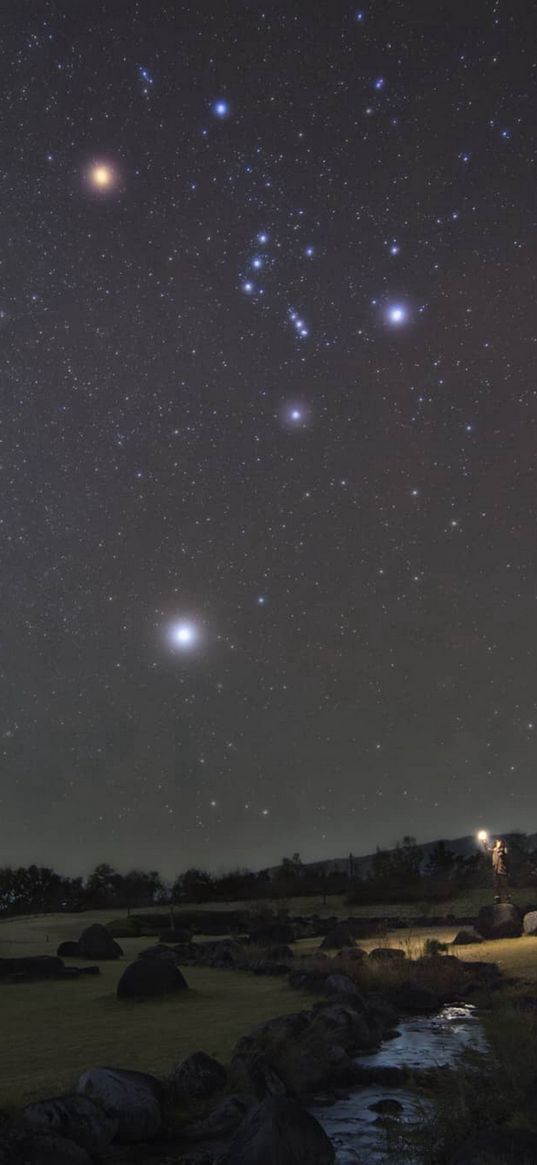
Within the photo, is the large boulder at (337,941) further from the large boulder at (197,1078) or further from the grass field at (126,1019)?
the large boulder at (197,1078)

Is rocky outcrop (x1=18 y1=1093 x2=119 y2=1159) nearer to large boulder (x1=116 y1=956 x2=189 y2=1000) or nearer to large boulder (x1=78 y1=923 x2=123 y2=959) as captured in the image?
large boulder (x1=116 y1=956 x2=189 y2=1000)

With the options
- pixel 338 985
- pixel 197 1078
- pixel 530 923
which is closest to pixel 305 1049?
pixel 197 1078

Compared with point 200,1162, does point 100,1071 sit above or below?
above

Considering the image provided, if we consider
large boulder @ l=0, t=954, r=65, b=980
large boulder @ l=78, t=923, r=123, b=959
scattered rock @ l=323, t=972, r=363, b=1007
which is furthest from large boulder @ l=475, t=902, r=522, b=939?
large boulder @ l=78, t=923, r=123, b=959

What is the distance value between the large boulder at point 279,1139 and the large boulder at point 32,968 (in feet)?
59.6

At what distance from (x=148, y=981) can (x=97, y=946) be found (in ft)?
43.8

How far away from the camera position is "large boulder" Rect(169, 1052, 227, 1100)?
363 inches

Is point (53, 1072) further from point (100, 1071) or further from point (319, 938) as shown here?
point (319, 938)

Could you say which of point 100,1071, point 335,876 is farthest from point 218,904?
point 100,1071

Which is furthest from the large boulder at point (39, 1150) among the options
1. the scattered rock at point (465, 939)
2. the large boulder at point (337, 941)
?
the large boulder at point (337, 941)

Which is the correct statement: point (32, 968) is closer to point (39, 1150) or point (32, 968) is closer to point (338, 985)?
point (338, 985)

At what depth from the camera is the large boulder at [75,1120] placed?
766 cm

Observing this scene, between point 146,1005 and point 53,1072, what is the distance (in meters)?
6.44

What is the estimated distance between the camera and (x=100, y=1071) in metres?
8.73
